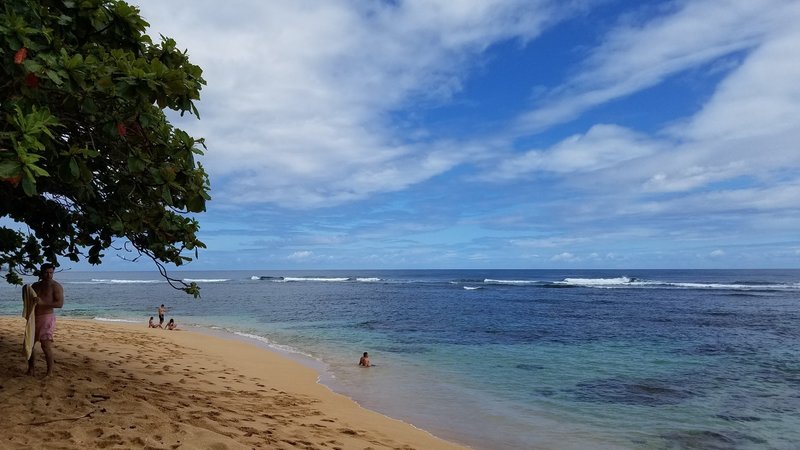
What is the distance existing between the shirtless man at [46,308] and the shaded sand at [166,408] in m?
0.31

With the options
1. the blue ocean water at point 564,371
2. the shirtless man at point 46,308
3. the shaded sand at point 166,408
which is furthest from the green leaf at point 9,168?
the blue ocean water at point 564,371

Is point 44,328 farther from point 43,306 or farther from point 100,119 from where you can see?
point 100,119

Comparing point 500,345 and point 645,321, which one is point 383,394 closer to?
point 500,345

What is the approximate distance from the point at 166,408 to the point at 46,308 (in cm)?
250

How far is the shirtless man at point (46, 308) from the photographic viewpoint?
23.9 ft

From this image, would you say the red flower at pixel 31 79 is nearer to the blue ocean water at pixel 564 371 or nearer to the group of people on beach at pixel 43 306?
the group of people on beach at pixel 43 306

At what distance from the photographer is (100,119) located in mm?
4797

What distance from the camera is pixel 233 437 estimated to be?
6.03m

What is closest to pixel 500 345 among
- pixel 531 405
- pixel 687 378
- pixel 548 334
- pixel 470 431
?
pixel 548 334

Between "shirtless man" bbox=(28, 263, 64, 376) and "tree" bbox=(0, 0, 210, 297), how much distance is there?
120cm

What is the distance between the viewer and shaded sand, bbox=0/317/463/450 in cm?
543

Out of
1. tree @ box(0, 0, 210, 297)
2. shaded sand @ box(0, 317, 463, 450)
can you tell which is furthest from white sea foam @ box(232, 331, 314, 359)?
tree @ box(0, 0, 210, 297)

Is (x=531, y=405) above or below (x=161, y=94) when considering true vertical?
below

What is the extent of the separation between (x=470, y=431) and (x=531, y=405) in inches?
110
